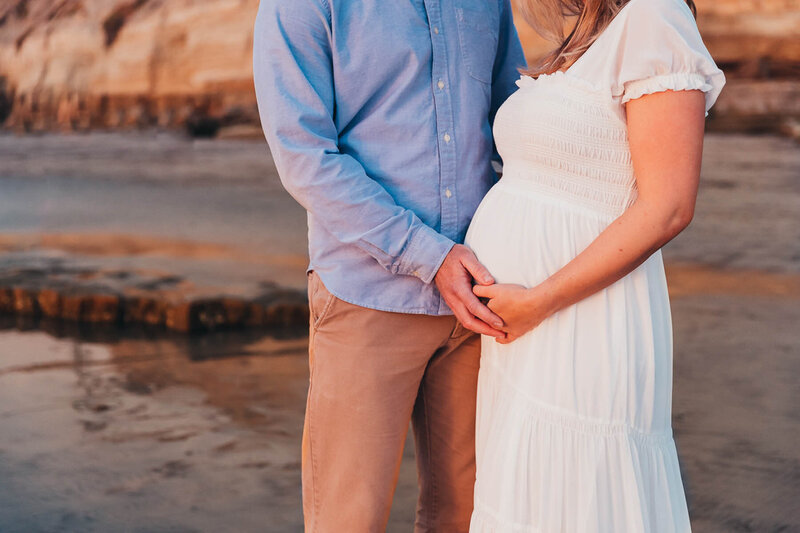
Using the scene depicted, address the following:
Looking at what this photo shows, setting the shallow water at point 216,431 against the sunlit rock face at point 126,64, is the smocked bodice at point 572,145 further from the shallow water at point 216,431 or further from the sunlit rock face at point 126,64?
the sunlit rock face at point 126,64

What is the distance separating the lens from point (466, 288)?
1268 mm

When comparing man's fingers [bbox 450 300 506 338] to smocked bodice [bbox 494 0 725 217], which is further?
man's fingers [bbox 450 300 506 338]

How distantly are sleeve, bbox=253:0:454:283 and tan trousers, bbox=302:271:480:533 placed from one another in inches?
4.7

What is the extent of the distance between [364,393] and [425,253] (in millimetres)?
249

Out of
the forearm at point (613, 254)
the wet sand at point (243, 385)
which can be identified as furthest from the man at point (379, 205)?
the wet sand at point (243, 385)

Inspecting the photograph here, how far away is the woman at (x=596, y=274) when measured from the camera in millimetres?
1109

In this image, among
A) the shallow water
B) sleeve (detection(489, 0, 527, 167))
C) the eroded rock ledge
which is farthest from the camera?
the eroded rock ledge

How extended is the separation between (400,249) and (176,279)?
15.5 ft

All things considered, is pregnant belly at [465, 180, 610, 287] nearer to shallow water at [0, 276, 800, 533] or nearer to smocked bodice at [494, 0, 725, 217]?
smocked bodice at [494, 0, 725, 217]

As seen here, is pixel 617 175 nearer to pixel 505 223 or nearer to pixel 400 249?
pixel 505 223

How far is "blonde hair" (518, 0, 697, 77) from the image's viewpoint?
3.95 feet

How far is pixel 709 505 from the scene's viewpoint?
103 inches

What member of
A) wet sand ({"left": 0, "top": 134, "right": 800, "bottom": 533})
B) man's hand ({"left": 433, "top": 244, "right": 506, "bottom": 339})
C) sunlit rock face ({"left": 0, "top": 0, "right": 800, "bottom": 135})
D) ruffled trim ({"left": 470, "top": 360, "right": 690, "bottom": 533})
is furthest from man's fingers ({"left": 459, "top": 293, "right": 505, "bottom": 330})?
sunlit rock face ({"left": 0, "top": 0, "right": 800, "bottom": 135})

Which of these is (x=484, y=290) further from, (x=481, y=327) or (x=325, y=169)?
(x=325, y=169)
